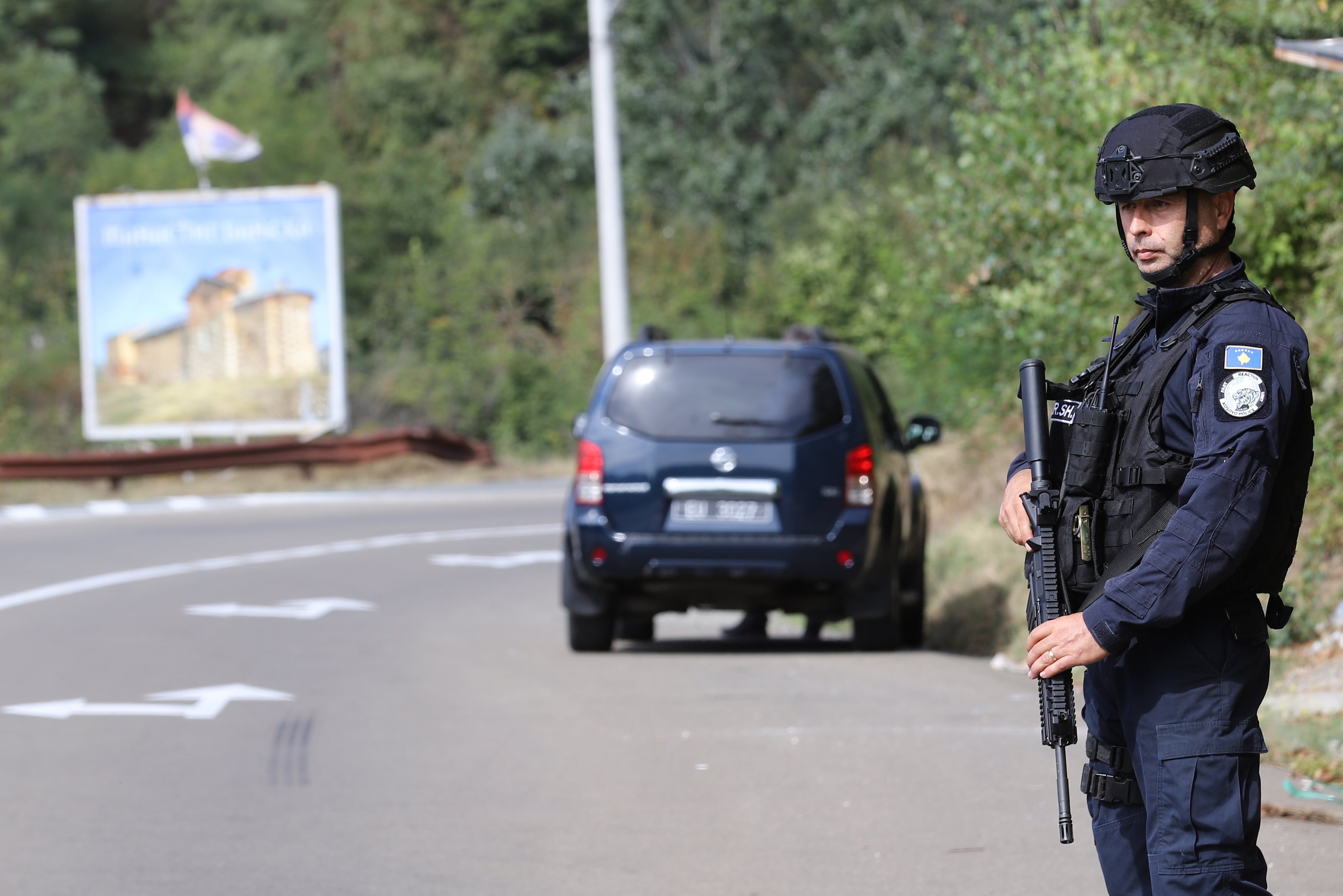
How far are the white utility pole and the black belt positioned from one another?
18.0m

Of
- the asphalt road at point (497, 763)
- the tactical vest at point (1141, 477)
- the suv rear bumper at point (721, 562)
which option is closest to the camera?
the tactical vest at point (1141, 477)

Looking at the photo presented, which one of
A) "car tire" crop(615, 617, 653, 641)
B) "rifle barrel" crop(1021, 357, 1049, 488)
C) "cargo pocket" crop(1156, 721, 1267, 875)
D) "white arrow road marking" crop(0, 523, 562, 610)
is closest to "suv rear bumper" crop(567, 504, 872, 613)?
"car tire" crop(615, 617, 653, 641)

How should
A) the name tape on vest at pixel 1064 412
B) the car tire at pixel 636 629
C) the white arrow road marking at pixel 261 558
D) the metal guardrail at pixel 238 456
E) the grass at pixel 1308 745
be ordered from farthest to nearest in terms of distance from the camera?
the metal guardrail at pixel 238 456
the white arrow road marking at pixel 261 558
the car tire at pixel 636 629
the grass at pixel 1308 745
the name tape on vest at pixel 1064 412

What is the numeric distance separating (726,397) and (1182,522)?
7.29 meters

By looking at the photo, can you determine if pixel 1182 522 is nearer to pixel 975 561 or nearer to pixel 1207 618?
pixel 1207 618

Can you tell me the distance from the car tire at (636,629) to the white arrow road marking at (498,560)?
14.5ft

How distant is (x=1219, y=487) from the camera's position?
360cm

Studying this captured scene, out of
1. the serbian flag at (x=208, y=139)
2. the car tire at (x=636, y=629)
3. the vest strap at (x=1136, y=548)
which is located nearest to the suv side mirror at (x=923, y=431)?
the car tire at (x=636, y=629)

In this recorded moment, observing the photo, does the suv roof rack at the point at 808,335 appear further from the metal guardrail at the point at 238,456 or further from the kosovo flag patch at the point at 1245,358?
the metal guardrail at the point at 238,456

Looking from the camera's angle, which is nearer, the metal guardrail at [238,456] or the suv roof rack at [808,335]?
the suv roof rack at [808,335]

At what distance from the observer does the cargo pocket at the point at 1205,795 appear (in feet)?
12.0

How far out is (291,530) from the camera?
20.9 meters

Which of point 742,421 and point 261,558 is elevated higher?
point 742,421

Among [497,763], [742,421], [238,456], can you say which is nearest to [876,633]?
[742,421]
